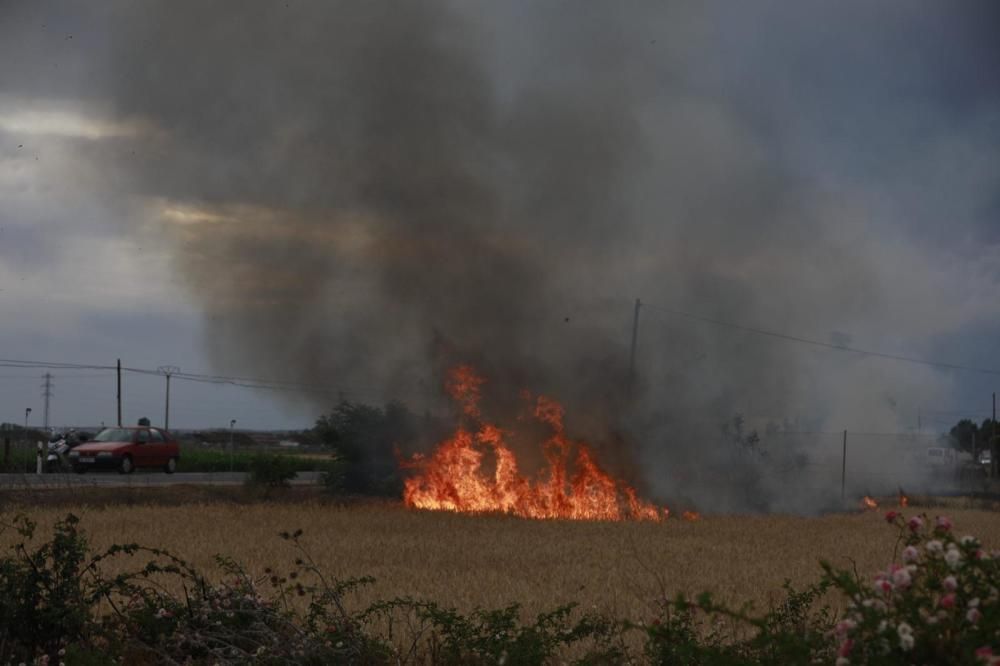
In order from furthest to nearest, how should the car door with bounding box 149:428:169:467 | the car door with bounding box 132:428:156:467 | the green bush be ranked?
A: the car door with bounding box 149:428:169:467 < the car door with bounding box 132:428:156:467 < the green bush

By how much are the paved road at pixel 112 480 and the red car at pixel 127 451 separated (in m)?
0.36

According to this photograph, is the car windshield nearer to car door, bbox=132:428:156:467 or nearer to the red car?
the red car

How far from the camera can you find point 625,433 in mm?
27734

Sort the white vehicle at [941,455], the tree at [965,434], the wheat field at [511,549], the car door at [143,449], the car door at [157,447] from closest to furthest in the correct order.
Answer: the wheat field at [511,549] < the car door at [143,449] < the car door at [157,447] < the white vehicle at [941,455] < the tree at [965,434]

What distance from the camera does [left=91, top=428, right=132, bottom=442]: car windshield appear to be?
3434 cm

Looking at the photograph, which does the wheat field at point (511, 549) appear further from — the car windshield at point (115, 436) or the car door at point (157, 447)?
the car door at point (157, 447)

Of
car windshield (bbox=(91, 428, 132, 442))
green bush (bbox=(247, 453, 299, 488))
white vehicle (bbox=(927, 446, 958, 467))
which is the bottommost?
white vehicle (bbox=(927, 446, 958, 467))

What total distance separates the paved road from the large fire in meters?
8.52

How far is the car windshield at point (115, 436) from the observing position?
34.3 meters

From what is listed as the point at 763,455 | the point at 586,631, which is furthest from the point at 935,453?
the point at 586,631

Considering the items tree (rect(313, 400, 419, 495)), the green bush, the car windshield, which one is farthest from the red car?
tree (rect(313, 400, 419, 495))

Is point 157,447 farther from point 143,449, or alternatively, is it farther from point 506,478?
point 506,478

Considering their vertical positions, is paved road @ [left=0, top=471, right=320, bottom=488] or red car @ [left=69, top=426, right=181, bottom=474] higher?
red car @ [left=69, top=426, right=181, bottom=474]

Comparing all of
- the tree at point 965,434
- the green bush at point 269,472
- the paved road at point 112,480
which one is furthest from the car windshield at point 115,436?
the tree at point 965,434
